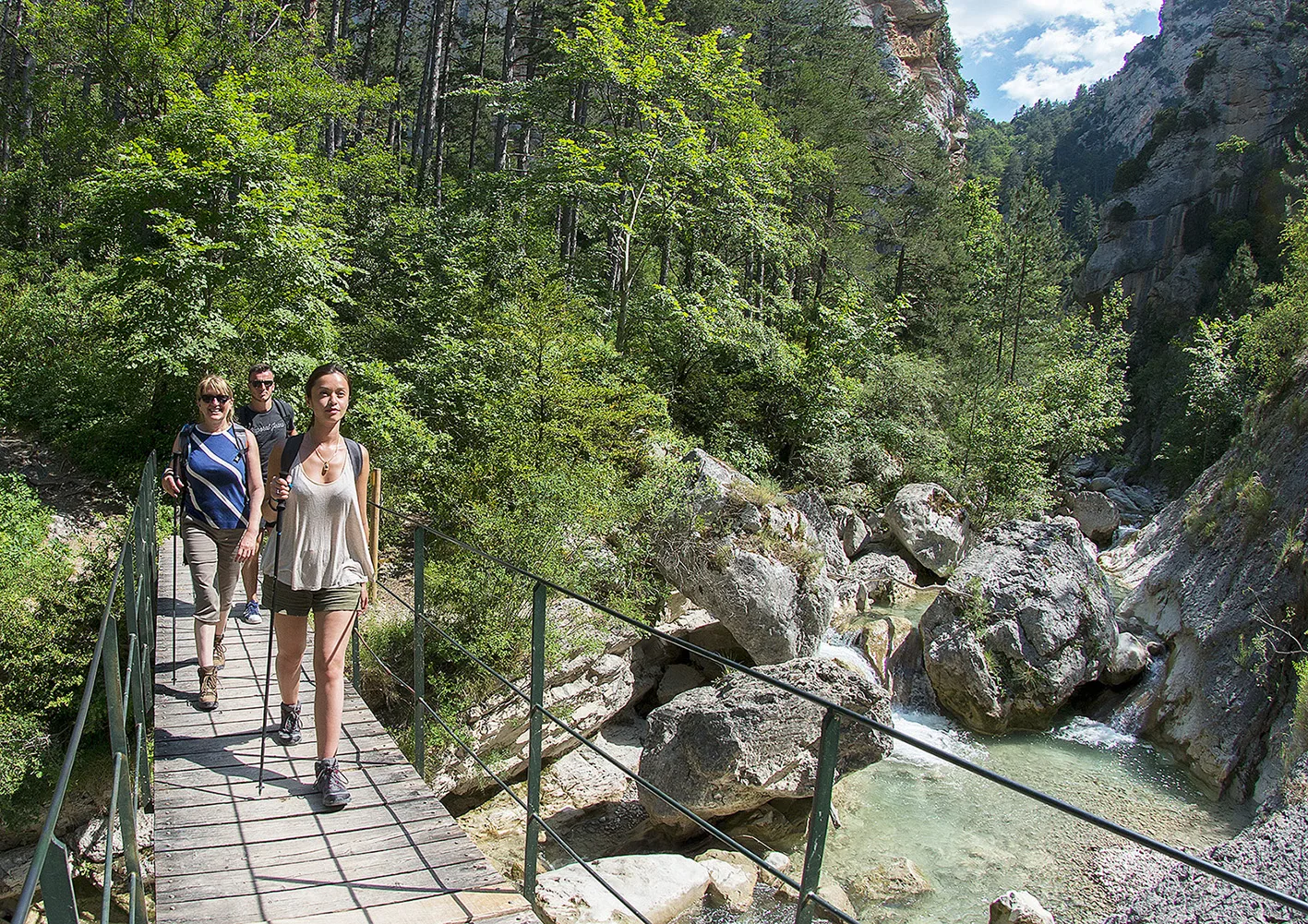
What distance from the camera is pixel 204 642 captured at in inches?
193

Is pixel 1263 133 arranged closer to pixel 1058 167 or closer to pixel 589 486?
pixel 1058 167

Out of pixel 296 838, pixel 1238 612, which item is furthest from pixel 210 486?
pixel 1238 612

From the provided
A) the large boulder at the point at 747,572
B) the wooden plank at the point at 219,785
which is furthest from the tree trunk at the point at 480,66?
the wooden plank at the point at 219,785

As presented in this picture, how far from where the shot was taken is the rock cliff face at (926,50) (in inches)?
2436

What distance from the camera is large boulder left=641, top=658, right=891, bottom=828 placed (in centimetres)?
796

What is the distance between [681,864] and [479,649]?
2.67m

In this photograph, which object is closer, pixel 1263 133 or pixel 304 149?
pixel 304 149

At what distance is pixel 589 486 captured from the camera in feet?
32.4

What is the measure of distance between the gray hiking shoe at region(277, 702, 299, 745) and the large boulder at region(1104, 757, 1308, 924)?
5.45m

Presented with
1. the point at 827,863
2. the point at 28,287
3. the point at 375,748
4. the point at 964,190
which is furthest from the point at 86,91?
the point at 964,190

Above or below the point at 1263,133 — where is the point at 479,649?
below

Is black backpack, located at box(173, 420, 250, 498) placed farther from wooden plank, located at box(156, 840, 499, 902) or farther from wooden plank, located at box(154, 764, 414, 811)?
wooden plank, located at box(156, 840, 499, 902)

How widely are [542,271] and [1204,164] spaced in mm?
58091

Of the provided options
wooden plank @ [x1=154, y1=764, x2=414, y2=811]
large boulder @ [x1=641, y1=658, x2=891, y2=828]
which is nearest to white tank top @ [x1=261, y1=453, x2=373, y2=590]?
wooden plank @ [x1=154, y1=764, x2=414, y2=811]
